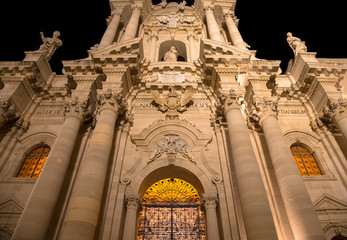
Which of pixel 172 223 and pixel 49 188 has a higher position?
pixel 49 188

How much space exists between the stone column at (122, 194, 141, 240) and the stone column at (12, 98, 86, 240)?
106 inches

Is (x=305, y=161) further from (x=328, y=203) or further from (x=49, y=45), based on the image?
(x=49, y=45)

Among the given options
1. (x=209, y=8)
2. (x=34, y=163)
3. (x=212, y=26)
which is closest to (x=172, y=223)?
(x=34, y=163)

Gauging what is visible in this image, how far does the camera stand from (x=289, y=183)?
8.72 metres

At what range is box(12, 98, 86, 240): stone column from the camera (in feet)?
25.2

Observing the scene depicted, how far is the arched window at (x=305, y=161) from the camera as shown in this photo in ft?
38.1

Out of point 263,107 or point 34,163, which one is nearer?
point 263,107

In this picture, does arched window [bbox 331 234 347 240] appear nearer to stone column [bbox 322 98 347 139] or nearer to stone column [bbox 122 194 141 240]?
stone column [bbox 322 98 347 139]

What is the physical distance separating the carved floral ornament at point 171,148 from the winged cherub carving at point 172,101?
1517 millimetres

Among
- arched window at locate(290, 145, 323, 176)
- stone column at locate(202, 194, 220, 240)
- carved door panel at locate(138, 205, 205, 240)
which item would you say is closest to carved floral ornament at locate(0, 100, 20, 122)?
carved door panel at locate(138, 205, 205, 240)

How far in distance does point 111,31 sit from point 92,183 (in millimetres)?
13817

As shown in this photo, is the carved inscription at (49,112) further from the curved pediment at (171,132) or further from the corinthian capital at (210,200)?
the corinthian capital at (210,200)

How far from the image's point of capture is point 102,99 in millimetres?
11391

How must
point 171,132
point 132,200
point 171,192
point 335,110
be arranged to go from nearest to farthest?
point 132,200
point 335,110
point 171,192
point 171,132
